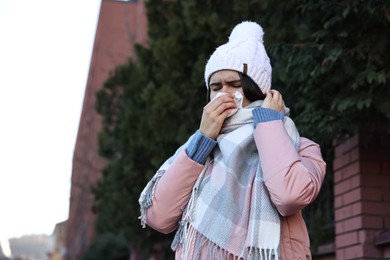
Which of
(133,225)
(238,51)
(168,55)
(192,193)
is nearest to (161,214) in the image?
(192,193)

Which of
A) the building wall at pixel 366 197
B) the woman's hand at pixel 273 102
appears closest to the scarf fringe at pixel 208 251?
the woman's hand at pixel 273 102

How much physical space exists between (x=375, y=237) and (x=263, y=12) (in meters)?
2.64

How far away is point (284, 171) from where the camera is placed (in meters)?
2.12

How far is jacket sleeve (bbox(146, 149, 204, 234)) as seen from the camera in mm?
2354

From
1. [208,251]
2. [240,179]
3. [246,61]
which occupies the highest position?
[246,61]

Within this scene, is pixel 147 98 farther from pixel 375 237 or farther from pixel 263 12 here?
pixel 375 237

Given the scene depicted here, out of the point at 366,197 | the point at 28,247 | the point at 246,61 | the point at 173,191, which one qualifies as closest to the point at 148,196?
the point at 173,191

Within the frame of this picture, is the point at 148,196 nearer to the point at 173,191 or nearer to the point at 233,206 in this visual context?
the point at 173,191

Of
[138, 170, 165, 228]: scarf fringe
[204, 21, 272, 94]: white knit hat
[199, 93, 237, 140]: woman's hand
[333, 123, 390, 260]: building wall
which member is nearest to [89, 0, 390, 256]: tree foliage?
[333, 123, 390, 260]: building wall

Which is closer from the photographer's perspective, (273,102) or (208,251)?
(208,251)

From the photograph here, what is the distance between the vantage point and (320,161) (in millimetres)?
2307

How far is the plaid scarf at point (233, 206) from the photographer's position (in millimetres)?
2143

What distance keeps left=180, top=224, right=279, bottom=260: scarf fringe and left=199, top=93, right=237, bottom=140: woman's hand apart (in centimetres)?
37

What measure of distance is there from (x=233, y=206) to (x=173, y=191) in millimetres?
266
